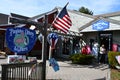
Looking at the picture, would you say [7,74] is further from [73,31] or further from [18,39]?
[73,31]

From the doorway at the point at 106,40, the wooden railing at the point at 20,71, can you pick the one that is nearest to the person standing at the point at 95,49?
the doorway at the point at 106,40

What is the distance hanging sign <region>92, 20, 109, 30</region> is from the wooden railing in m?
10.4

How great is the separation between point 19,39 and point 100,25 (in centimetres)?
Result: 1177

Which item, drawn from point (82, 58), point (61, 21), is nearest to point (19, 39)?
point (61, 21)

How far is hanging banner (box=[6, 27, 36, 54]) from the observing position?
812 centimetres

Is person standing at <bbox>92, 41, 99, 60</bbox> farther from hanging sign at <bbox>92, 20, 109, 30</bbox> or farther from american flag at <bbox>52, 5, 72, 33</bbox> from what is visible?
american flag at <bbox>52, 5, 72, 33</bbox>

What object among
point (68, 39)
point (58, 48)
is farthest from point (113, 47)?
point (58, 48)

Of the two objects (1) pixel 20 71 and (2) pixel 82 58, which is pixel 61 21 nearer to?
(1) pixel 20 71

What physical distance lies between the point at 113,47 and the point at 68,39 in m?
5.68

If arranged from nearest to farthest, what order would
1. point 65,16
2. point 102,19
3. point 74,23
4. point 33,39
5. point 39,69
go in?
point 33,39, point 39,69, point 65,16, point 102,19, point 74,23

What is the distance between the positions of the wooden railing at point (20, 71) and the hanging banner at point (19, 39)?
57cm

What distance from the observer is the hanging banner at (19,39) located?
26.6ft

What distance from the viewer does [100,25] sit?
19062 mm

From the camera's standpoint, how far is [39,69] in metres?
9.55
